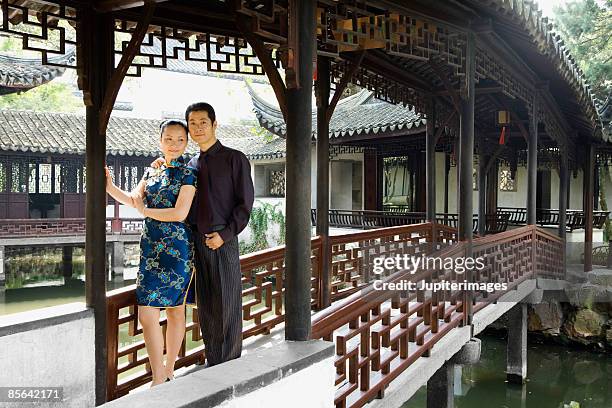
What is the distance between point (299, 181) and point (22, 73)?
513 inches

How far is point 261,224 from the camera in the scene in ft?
55.1

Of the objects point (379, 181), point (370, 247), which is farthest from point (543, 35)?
point (379, 181)

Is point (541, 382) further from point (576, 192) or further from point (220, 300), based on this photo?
point (220, 300)

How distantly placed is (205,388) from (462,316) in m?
3.78

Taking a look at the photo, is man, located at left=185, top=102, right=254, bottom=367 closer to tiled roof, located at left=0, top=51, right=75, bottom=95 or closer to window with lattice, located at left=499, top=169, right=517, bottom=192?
tiled roof, located at left=0, top=51, right=75, bottom=95

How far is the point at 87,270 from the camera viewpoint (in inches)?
132

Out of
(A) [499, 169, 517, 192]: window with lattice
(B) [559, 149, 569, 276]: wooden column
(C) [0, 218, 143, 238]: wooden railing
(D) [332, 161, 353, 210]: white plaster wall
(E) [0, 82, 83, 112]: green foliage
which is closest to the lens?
(B) [559, 149, 569, 276]: wooden column

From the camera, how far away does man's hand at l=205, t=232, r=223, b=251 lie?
283 cm

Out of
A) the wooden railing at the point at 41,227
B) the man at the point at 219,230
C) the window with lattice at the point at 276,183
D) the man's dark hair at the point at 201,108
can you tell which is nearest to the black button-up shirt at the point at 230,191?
the man at the point at 219,230

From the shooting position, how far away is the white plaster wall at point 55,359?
120 inches

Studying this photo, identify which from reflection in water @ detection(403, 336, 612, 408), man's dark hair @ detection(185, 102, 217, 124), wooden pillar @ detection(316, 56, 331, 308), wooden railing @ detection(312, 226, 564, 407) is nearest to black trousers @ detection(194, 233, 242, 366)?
wooden railing @ detection(312, 226, 564, 407)

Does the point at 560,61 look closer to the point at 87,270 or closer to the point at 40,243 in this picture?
the point at 87,270

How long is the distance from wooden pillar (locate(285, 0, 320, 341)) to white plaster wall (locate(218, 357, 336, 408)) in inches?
8.0

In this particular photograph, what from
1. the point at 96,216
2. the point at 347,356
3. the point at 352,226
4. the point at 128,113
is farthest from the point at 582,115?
the point at 128,113
